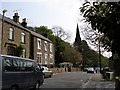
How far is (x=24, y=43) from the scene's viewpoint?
33.5 m

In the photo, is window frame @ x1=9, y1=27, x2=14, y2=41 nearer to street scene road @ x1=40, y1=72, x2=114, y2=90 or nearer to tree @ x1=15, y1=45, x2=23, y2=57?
tree @ x1=15, y1=45, x2=23, y2=57

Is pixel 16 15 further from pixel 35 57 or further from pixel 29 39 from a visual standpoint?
pixel 35 57

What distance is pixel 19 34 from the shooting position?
31.3 meters

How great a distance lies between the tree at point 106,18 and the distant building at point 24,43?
22223mm

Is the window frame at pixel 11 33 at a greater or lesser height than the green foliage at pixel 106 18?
greater

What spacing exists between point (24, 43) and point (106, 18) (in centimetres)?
3010

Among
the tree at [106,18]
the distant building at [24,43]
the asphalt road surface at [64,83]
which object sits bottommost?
the asphalt road surface at [64,83]

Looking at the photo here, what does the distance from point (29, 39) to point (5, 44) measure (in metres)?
10.4

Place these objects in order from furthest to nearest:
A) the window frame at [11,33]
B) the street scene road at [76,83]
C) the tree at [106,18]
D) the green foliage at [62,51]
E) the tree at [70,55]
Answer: the tree at [70,55] → the green foliage at [62,51] → the window frame at [11,33] → the street scene road at [76,83] → the tree at [106,18]

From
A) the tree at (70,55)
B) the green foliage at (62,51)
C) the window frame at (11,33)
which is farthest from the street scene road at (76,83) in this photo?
the tree at (70,55)

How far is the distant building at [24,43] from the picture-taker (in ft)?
89.2

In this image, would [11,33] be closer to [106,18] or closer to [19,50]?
[19,50]

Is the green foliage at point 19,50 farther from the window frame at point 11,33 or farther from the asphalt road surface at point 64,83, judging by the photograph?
the asphalt road surface at point 64,83

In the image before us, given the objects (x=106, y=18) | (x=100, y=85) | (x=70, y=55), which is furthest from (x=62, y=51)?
(x=106, y=18)
